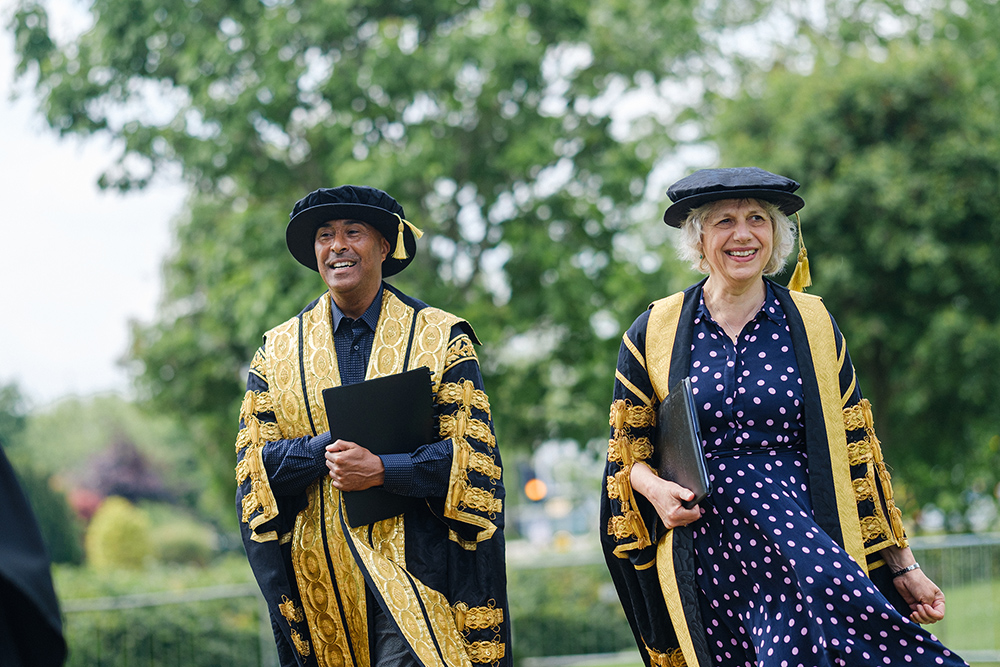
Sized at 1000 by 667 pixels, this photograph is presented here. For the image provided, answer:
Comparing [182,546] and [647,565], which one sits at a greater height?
[647,565]

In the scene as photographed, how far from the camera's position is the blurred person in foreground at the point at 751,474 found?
367cm

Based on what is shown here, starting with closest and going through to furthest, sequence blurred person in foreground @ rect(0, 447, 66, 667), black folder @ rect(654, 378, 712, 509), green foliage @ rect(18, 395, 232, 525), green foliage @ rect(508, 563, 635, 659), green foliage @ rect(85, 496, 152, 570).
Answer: blurred person in foreground @ rect(0, 447, 66, 667) < black folder @ rect(654, 378, 712, 509) < green foliage @ rect(508, 563, 635, 659) < green foliage @ rect(85, 496, 152, 570) < green foliage @ rect(18, 395, 232, 525)

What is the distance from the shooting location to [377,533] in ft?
13.7

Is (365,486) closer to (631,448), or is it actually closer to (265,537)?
(265,537)

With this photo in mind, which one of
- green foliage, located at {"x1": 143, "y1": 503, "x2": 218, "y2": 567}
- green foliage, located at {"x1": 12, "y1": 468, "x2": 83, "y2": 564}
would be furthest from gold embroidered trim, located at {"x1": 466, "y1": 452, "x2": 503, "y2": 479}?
green foliage, located at {"x1": 143, "y1": 503, "x2": 218, "y2": 567}

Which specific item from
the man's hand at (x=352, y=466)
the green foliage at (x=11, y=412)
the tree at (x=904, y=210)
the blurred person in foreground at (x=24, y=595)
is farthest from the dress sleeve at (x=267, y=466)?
the green foliage at (x=11, y=412)

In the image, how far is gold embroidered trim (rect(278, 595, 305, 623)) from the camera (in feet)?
13.7

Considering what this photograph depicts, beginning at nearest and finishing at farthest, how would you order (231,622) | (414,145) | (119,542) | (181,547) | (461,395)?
(461,395), (414,145), (231,622), (119,542), (181,547)

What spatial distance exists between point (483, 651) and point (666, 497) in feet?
3.12

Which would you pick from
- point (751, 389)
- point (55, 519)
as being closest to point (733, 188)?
point (751, 389)

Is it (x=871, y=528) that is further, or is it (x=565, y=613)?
(x=565, y=613)

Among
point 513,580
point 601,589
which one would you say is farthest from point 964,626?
point 513,580

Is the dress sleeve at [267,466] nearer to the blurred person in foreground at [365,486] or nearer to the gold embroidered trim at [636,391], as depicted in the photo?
the blurred person in foreground at [365,486]

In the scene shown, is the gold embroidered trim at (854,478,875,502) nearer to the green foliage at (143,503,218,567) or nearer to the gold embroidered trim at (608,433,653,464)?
the gold embroidered trim at (608,433,653,464)
